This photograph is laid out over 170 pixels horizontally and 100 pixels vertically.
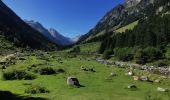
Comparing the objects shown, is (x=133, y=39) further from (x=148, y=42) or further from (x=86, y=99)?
(x=86, y=99)

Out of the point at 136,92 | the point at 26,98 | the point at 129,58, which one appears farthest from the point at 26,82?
the point at 129,58

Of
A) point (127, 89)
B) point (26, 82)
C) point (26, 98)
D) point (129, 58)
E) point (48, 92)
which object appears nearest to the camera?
point (26, 98)

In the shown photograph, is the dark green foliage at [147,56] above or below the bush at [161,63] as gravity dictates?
above

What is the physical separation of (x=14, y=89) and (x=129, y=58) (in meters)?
86.6

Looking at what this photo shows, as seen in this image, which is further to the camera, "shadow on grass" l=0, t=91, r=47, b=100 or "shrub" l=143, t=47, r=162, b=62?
"shrub" l=143, t=47, r=162, b=62

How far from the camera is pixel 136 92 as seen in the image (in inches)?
1375

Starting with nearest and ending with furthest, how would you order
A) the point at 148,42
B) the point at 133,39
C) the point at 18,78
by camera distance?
the point at 18,78 < the point at 148,42 < the point at 133,39

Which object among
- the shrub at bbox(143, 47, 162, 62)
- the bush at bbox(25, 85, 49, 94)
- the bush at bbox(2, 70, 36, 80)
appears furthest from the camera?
the shrub at bbox(143, 47, 162, 62)

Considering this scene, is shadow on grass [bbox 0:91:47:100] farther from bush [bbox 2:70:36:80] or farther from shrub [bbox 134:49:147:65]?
shrub [bbox 134:49:147:65]

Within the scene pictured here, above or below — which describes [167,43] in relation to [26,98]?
above

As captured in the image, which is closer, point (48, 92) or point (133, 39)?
point (48, 92)

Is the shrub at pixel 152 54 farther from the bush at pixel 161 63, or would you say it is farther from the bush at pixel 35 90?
the bush at pixel 35 90

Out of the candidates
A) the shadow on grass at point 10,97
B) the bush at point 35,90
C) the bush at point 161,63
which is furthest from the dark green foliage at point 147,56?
the shadow on grass at point 10,97

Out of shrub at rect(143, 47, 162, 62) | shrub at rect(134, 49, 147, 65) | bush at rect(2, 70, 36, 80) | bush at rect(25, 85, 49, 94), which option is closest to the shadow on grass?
bush at rect(25, 85, 49, 94)
